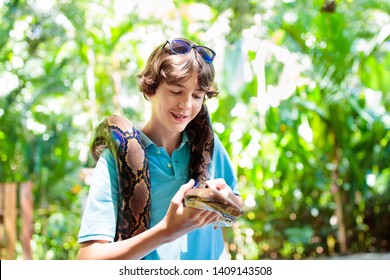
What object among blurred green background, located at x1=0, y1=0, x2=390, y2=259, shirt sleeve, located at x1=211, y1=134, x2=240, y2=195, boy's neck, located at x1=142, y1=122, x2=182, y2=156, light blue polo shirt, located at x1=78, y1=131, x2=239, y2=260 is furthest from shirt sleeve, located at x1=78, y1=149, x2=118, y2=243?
blurred green background, located at x1=0, y1=0, x2=390, y2=259

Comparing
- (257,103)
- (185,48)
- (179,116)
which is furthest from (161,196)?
(257,103)

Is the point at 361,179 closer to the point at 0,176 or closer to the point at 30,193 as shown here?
the point at 30,193

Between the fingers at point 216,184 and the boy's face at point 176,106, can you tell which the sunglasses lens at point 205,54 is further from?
the fingers at point 216,184

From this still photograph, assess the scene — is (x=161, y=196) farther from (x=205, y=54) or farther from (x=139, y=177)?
(x=205, y=54)

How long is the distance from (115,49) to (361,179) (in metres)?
1.59

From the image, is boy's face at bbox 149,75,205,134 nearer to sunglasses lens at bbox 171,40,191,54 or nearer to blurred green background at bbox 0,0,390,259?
sunglasses lens at bbox 171,40,191,54

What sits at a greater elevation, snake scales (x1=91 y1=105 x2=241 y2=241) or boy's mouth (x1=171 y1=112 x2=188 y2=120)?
boy's mouth (x1=171 y1=112 x2=188 y2=120)

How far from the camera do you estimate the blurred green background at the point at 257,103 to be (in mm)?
2850

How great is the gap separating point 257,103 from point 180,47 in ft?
6.16

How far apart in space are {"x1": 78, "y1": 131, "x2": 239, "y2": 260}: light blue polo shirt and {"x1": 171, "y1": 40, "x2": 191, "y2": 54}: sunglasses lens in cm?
19

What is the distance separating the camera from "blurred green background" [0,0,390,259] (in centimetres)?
285

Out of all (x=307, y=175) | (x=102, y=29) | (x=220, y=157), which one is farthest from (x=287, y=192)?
(x=220, y=157)

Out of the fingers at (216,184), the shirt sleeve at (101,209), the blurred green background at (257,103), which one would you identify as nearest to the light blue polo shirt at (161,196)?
the shirt sleeve at (101,209)

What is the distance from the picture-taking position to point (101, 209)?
3.23ft
